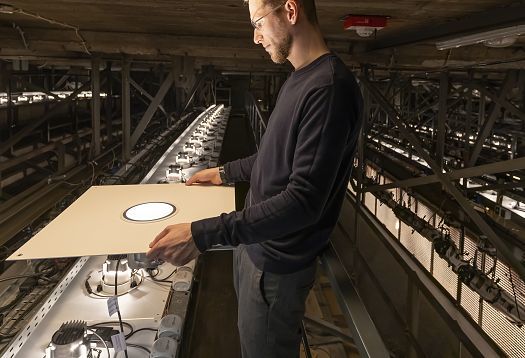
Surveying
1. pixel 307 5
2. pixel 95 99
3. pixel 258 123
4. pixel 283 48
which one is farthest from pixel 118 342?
pixel 258 123

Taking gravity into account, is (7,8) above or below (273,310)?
above

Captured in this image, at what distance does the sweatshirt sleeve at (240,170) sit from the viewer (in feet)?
4.90

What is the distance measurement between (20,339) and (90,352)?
0.69 ft

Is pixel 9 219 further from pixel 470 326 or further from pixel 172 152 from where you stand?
pixel 470 326

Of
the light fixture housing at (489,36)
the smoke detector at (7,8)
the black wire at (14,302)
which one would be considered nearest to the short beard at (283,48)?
the light fixture housing at (489,36)

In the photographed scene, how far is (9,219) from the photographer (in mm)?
4086

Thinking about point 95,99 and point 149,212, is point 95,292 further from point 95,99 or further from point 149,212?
point 95,99

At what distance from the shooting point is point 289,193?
3.12 feet

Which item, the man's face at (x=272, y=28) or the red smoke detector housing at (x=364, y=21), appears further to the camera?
the red smoke detector housing at (x=364, y=21)

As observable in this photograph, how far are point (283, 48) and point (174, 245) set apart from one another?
533 mm

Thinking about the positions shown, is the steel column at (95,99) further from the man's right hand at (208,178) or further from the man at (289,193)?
the man at (289,193)

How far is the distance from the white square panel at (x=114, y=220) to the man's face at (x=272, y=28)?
1.46 feet

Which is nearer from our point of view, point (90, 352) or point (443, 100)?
point (90, 352)

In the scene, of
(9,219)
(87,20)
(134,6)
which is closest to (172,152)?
(87,20)
